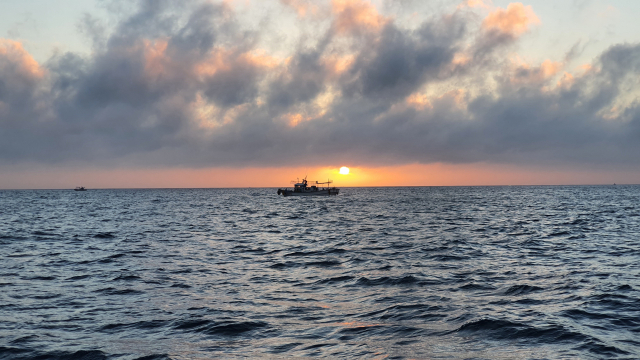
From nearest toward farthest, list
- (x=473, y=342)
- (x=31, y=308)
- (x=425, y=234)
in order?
1. (x=473, y=342)
2. (x=31, y=308)
3. (x=425, y=234)

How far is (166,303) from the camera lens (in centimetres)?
1753

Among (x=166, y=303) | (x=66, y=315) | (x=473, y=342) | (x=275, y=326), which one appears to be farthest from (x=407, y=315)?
(x=66, y=315)

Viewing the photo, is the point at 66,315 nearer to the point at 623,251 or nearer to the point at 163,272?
the point at 163,272

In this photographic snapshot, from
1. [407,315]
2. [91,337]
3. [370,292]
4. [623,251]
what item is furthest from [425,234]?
[91,337]

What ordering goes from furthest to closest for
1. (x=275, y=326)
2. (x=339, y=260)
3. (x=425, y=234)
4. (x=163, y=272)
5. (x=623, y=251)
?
(x=425, y=234)
(x=623, y=251)
(x=339, y=260)
(x=163, y=272)
(x=275, y=326)

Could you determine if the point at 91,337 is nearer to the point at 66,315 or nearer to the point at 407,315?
the point at 66,315

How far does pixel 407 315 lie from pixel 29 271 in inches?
798

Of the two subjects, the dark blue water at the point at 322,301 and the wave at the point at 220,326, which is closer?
the dark blue water at the point at 322,301

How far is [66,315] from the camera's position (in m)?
15.8

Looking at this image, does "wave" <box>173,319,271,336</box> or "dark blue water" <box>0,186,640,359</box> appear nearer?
"dark blue water" <box>0,186,640,359</box>

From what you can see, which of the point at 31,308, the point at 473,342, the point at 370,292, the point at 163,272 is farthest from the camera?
the point at 163,272

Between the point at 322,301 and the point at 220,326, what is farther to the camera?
the point at 322,301

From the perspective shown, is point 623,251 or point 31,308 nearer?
point 31,308

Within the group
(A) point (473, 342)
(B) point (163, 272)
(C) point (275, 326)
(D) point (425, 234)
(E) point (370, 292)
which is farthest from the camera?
(D) point (425, 234)
